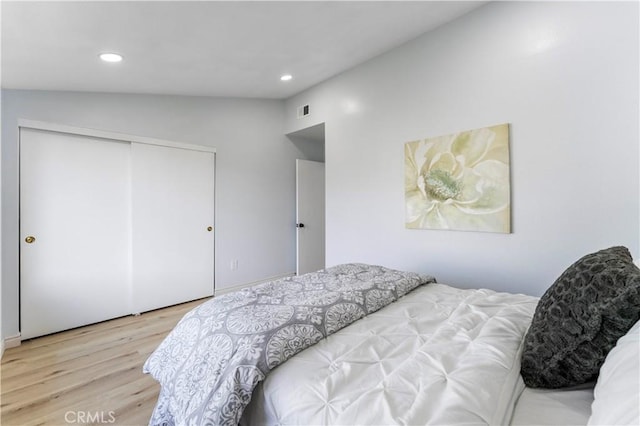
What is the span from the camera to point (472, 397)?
777 mm

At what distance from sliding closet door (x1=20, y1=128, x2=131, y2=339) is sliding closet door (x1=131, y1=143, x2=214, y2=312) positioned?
121mm

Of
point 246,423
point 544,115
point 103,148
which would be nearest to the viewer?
point 246,423

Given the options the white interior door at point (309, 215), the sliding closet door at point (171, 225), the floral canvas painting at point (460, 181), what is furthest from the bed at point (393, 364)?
the white interior door at point (309, 215)

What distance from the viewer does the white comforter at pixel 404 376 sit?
76cm

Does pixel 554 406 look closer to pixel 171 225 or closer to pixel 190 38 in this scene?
pixel 190 38

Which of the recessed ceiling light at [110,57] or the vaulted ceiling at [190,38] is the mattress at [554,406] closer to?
the vaulted ceiling at [190,38]

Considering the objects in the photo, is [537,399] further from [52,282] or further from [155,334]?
[52,282]

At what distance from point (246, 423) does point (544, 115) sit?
2406 millimetres

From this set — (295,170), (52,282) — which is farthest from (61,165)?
(295,170)

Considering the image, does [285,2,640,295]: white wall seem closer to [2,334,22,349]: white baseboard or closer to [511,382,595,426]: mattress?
[511,382,595,426]: mattress

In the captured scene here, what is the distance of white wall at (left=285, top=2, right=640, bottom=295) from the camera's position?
5.75 feet

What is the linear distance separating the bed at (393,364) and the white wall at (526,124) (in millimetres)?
802

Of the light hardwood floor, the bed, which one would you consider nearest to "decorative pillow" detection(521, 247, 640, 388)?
the bed

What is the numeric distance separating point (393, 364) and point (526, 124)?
1945mm
